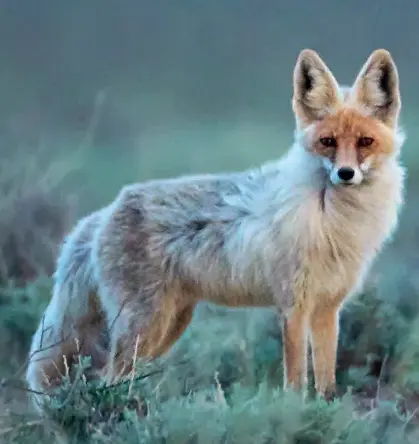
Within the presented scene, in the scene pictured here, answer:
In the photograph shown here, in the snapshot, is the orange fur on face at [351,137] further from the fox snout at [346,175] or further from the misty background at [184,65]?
the misty background at [184,65]

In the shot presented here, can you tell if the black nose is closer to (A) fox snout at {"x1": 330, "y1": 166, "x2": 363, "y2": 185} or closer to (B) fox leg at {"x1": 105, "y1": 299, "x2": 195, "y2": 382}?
(A) fox snout at {"x1": 330, "y1": 166, "x2": 363, "y2": 185}

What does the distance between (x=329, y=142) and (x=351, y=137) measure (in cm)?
7

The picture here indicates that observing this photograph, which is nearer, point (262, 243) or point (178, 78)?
point (262, 243)

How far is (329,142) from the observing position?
2.80 m

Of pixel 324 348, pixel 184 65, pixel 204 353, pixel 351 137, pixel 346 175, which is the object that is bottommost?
pixel 204 353

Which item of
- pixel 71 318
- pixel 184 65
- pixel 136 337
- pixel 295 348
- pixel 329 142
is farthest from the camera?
pixel 184 65

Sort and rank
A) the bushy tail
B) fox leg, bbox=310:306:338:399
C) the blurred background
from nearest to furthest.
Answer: fox leg, bbox=310:306:338:399
the bushy tail
the blurred background

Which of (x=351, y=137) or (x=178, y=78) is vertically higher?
(x=178, y=78)

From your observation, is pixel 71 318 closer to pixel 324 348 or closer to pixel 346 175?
pixel 324 348

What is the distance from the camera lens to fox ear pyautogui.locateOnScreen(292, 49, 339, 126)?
285 cm

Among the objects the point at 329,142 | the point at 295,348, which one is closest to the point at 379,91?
the point at 329,142

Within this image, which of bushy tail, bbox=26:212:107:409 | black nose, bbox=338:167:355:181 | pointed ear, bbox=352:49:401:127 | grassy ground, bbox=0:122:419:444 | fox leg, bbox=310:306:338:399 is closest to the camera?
grassy ground, bbox=0:122:419:444

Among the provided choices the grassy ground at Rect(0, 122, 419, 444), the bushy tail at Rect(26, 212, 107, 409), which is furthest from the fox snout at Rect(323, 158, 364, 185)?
the bushy tail at Rect(26, 212, 107, 409)

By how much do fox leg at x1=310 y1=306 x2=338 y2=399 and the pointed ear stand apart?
0.70 m
